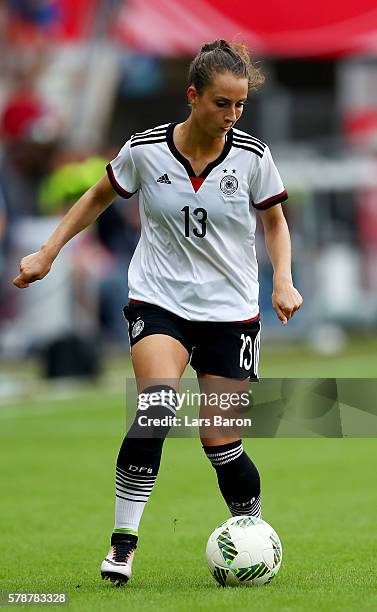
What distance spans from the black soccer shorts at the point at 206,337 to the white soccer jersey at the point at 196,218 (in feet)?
0.12

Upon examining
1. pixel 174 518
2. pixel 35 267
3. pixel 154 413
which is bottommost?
pixel 174 518

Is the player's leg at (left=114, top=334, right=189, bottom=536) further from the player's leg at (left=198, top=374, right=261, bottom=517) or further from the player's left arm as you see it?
the player's left arm

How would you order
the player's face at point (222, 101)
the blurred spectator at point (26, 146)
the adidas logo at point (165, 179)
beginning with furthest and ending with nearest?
the blurred spectator at point (26, 146) < the adidas logo at point (165, 179) < the player's face at point (222, 101)

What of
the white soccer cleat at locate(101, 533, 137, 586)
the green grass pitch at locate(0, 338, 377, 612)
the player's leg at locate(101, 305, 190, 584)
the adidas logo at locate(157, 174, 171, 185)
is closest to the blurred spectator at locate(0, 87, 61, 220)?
the green grass pitch at locate(0, 338, 377, 612)

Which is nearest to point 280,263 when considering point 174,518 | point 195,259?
point 195,259

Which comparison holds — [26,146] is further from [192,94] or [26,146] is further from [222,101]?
[222,101]

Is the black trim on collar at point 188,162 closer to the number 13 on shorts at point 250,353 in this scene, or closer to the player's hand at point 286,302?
the player's hand at point 286,302

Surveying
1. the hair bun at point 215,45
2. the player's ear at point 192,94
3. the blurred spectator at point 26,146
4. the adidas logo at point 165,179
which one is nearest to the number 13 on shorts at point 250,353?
the adidas logo at point 165,179

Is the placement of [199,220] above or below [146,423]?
above

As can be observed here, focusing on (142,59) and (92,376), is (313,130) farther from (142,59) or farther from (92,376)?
(92,376)

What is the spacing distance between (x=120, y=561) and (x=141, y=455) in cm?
47

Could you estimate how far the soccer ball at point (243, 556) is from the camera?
6.20m

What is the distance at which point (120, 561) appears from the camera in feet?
20.5

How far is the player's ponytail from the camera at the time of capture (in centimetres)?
620
